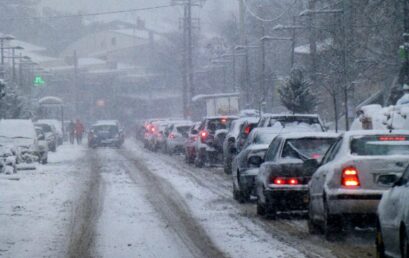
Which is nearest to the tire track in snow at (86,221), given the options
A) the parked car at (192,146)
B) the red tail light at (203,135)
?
the red tail light at (203,135)

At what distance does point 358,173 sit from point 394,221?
3402 mm

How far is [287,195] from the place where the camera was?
17625mm

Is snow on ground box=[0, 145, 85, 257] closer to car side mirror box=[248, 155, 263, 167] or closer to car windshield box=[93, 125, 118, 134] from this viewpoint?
car side mirror box=[248, 155, 263, 167]

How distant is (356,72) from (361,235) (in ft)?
88.9

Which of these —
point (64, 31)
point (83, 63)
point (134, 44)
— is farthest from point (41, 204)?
point (64, 31)

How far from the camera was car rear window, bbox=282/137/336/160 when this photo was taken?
59.2 ft

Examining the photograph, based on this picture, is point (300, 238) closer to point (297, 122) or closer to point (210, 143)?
point (297, 122)

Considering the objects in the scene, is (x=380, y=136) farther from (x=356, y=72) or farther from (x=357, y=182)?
(x=356, y=72)

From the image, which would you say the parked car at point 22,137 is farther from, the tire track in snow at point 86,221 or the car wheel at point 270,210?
the car wheel at point 270,210

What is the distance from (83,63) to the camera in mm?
138125

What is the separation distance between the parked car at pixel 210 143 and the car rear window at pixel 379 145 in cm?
2186

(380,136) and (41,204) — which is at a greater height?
(380,136)

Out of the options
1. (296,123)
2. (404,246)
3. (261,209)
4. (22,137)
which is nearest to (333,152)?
(261,209)

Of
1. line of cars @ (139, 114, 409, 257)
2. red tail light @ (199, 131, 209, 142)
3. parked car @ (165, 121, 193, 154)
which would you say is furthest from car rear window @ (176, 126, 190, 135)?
line of cars @ (139, 114, 409, 257)
